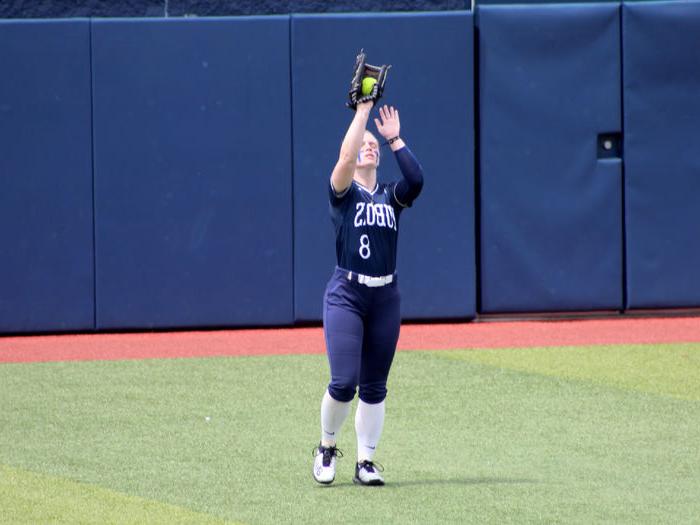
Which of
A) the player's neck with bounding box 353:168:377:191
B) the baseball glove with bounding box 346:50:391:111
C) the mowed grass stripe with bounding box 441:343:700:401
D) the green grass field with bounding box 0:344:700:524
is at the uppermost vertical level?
the baseball glove with bounding box 346:50:391:111

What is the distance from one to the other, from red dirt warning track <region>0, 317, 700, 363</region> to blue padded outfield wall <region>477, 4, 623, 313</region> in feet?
1.58

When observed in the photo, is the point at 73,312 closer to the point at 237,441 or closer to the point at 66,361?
the point at 66,361

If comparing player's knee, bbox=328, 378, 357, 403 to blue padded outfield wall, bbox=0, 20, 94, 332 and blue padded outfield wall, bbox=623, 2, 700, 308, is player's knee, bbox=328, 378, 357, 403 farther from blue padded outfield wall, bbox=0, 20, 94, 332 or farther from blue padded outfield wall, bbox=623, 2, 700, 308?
blue padded outfield wall, bbox=623, 2, 700, 308

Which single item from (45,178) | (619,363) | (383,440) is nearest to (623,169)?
(619,363)

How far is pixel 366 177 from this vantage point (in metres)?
7.98

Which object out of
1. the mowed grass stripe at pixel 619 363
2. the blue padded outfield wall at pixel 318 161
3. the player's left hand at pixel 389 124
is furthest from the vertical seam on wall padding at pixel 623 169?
the player's left hand at pixel 389 124

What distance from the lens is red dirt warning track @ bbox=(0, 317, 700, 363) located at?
1286 cm

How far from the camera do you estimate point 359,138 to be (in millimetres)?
7688

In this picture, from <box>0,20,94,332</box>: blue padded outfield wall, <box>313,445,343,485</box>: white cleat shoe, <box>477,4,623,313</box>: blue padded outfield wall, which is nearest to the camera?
<box>313,445,343,485</box>: white cleat shoe

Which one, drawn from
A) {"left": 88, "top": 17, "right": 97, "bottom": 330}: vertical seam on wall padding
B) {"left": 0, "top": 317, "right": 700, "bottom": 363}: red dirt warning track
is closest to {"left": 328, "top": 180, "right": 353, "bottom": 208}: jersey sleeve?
{"left": 0, "top": 317, "right": 700, "bottom": 363}: red dirt warning track

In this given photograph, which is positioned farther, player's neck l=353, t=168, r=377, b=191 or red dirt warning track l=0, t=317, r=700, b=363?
red dirt warning track l=0, t=317, r=700, b=363

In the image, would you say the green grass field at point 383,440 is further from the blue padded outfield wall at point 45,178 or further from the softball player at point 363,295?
the blue padded outfield wall at point 45,178

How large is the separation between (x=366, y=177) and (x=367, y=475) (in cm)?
164

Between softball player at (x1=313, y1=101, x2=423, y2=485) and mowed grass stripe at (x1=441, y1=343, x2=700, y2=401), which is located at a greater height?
softball player at (x1=313, y1=101, x2=423, y2=485)
